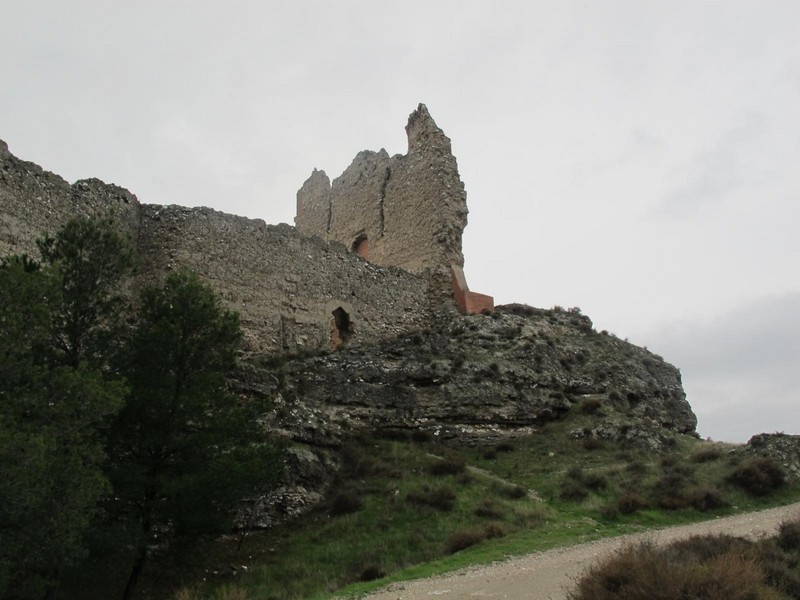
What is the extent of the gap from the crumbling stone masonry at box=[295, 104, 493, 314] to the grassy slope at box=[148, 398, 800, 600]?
8.69m

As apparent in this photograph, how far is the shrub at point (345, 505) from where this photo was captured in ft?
51.2

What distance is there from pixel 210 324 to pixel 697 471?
1163cm

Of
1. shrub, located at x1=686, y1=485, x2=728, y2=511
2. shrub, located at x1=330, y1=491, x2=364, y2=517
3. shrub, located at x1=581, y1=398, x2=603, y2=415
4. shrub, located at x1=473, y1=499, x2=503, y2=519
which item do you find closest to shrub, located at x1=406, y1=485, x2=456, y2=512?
shrub, located at x1=473, y1=499, x2=503, y2=519

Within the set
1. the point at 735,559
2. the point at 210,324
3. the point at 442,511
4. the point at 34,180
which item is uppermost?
the point at 34,180

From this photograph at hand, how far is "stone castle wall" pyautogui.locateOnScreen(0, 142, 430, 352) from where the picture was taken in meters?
17.3

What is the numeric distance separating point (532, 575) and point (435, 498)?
5359 millimetres

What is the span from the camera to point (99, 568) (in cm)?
1255

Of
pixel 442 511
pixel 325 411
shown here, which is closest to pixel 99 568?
pixel 442 511

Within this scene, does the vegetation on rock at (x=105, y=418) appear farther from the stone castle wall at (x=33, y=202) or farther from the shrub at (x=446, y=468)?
the shrub at (x=446, y=468)

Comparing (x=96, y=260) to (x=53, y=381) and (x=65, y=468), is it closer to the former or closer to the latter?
(x=53, y=381)

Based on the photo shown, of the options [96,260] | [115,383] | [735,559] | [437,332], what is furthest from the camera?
[437,332]

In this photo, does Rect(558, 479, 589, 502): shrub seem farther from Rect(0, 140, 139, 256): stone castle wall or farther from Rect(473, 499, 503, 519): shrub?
Rect(0, 140, 139, 256): stone castle wall

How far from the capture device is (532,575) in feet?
34.9

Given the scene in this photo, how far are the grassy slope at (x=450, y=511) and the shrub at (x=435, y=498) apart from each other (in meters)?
0.02
